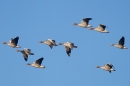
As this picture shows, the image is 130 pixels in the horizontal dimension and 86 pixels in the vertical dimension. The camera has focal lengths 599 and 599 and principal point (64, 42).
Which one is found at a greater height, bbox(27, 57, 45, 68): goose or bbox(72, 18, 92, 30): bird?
bbox(72, 18, 92, 30): bird

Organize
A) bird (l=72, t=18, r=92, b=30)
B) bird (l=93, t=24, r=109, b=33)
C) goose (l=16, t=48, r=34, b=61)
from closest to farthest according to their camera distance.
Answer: goose (l=16, t=48, r=34, b=61) → bird (l=72, t=18, r=92, b=30) → bird (l=93, t=24, r=109, b=33)

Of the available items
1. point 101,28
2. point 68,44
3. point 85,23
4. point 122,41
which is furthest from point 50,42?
point 122,41

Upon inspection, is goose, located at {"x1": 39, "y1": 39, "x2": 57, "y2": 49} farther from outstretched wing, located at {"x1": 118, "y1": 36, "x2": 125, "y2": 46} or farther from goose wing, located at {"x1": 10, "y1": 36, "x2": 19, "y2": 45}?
outstretched wing, located at {"x1": 118, "y1": 36, "x2": 125, "y2": 46}

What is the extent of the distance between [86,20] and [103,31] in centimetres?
205

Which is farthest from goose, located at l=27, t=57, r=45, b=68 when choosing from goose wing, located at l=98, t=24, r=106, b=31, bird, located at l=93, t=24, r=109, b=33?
goose wing, located at l=98, t=24, r=106, b=31

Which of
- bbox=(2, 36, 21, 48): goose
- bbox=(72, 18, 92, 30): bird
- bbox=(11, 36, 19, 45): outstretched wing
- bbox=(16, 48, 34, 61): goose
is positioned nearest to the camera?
bbox=(11, 36, 19, 45): outstretched wing

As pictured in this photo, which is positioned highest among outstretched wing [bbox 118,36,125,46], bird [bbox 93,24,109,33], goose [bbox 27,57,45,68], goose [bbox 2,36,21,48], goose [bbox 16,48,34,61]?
bird [bbox 93,24,109,33]

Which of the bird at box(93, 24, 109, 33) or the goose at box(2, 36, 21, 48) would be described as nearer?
the goose at box(2, 36, 21, 48)

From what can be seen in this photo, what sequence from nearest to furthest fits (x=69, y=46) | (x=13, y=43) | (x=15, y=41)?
1. (x=69, y=46)
2. (x=15, y=41)
3. (x=13, y=43)

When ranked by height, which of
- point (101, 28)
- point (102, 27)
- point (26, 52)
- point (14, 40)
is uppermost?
point (102, 27)

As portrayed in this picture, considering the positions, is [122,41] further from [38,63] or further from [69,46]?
[38,63]

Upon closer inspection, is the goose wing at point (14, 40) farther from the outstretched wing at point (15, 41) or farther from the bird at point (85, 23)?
the bird at point (85, 23)

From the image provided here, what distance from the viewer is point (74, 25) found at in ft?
214

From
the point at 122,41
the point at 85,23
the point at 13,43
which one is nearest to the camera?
the point at 122,41
